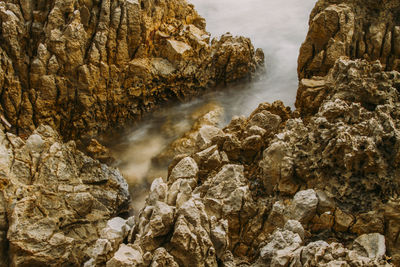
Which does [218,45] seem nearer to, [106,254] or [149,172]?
[149,172]

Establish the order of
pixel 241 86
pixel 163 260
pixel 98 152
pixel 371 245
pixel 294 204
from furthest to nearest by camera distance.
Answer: pixel 241 86 → pixel 98 152 → pixel 294 204 → pixel 371 245 → pixel 163 260

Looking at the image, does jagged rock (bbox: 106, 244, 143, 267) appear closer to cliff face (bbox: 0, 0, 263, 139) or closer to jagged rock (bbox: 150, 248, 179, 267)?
jagged rock (bbox: 150, 248, 179, 267)

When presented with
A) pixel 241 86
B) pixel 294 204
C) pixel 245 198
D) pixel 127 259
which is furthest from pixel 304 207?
pixel 241 86

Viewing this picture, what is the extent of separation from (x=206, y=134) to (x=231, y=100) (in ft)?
43.2

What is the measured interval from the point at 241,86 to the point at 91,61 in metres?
13.8

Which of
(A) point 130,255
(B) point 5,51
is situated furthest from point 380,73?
(B) point 5,51

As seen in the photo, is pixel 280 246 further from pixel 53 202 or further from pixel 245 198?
pixel 53 202

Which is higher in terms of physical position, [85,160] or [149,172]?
[85,160]

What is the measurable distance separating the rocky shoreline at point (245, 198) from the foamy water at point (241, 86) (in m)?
4.86

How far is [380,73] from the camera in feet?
48.9

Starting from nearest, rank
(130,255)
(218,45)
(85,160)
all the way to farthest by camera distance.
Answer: (130,255), (85,160), (218,45)

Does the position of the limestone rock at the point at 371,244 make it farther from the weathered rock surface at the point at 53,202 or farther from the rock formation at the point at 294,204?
the weathered rock surface at the point at 53,202

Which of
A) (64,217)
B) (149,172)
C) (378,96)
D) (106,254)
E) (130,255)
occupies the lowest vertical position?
(149,172)

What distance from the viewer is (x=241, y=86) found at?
104 feet
